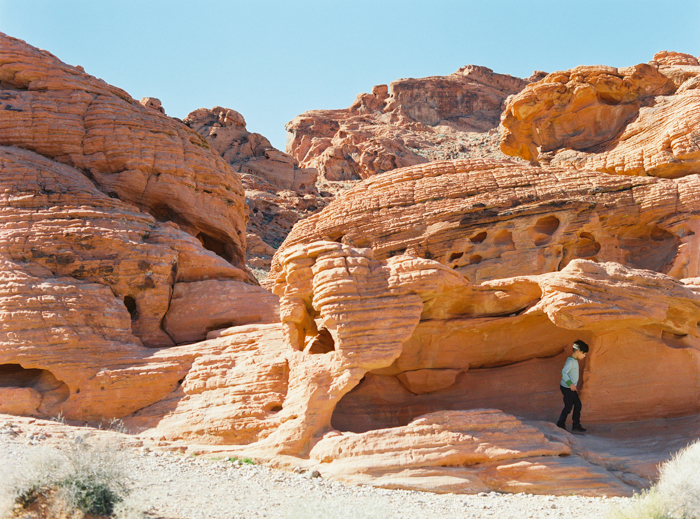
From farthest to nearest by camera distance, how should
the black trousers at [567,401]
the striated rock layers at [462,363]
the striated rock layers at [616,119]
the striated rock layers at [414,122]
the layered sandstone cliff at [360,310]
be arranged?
1. the striated rock layers at [414,122]
2. the striated rock layers at [616,119]
3. the black trousers at [567,401]
4. the layered sandstone cliff at [360,310]
5. the striated rock layers at [462,363]

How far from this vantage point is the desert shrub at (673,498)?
8539 mm

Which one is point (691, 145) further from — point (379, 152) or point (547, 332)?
point (379, 152)

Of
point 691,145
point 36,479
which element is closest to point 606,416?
point 691,145

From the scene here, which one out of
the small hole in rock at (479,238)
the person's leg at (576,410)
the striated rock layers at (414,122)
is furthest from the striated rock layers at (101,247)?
the striated rock layers at (414,122)

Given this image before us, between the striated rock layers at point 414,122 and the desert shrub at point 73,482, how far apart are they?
160 feet

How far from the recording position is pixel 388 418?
1337cm

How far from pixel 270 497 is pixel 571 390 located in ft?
19.9

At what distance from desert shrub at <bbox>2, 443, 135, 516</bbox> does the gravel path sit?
0.24 meters

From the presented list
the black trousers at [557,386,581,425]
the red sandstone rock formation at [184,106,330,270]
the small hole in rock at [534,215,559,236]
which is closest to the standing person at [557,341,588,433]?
the black trousers at [557,386,581,425]

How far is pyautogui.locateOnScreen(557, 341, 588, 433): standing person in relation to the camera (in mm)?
12086

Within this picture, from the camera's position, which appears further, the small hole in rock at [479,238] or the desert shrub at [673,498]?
the small hole in rock at [479,238]

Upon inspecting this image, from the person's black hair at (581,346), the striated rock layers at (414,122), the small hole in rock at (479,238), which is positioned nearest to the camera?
the person's black hair at (581,346)

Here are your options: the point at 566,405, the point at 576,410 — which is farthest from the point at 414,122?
the point at 566,405

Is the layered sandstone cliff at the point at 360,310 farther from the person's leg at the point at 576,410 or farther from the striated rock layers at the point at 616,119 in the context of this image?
the striated rock layers at the point at 616,119
